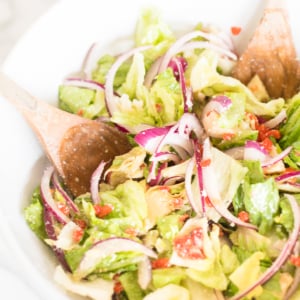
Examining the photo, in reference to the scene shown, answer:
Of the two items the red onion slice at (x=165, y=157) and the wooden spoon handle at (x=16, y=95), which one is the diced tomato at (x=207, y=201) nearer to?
the red onion slice at (x=165, y=157)

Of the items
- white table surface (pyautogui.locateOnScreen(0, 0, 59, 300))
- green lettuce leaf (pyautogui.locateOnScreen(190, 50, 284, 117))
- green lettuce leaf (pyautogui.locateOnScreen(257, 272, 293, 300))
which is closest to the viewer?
green lettuce leaf (pyautogui.locateOnScreen(257, 272, 293, 300))

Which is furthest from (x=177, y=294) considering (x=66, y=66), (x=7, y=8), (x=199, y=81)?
(x=7, y=8)

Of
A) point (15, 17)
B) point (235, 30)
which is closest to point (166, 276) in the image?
point (235, 30)

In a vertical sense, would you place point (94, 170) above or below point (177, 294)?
above

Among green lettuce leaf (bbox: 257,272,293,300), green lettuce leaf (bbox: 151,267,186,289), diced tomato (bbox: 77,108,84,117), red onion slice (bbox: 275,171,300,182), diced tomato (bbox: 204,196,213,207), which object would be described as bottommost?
green lettuce leaf (bbox: 257,272,293,300)

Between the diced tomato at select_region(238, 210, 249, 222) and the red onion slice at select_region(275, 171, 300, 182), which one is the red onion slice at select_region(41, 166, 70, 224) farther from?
the red onion slice at select_region(275, 171, 300, 182)

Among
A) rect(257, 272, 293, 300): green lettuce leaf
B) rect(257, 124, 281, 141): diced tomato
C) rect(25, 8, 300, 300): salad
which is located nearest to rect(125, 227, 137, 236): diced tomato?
rect(25, 8, 300, 300): salad

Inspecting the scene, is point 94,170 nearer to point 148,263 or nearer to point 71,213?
point 71,213
